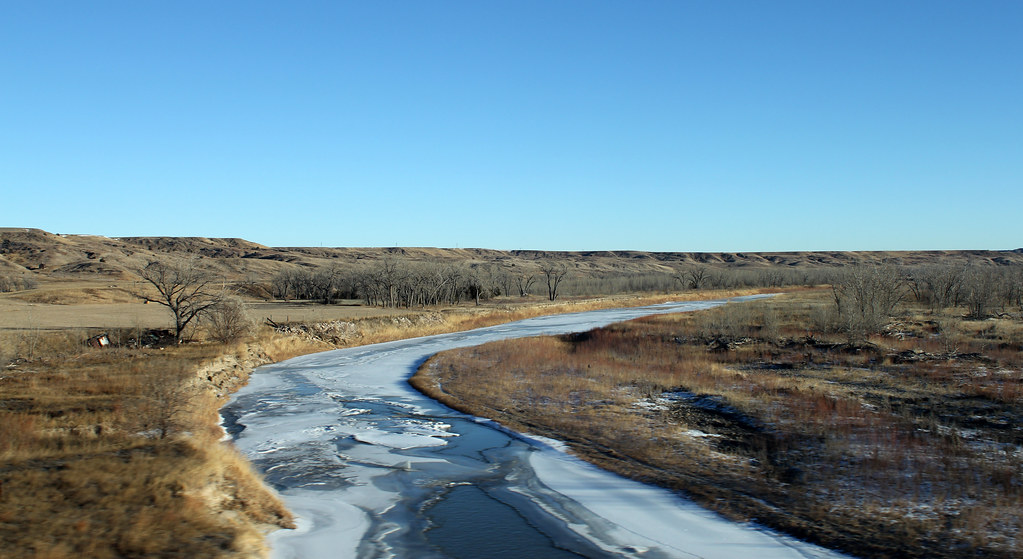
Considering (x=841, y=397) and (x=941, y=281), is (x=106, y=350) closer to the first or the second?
(x=841, y=397)

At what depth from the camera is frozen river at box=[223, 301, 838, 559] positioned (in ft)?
29.3

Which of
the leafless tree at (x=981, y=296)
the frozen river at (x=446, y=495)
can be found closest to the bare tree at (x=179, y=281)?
the frozen river at (x=446, y=495)

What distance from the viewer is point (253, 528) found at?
28.5 ft

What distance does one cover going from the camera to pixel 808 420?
615 inches

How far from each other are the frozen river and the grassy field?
898 mm

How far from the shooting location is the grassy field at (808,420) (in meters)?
9.48

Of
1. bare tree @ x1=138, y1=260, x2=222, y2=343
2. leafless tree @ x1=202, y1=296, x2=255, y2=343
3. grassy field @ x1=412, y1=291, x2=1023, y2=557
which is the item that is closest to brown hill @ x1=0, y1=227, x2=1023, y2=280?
bare tree @ x1=138, y1=260, x2=222, y2=343

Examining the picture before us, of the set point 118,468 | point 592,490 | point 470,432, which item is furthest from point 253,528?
point 470,432

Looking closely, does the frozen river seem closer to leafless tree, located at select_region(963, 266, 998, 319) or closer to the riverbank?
the riverbank

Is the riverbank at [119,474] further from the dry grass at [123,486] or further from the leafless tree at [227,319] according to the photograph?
the leafless tree at [227,319]

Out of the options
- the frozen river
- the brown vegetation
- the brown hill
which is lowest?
the frozen river

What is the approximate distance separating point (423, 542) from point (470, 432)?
291 inches

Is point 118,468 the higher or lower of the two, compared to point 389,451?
higher

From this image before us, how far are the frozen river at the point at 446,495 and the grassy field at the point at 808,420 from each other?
2.94 ft
